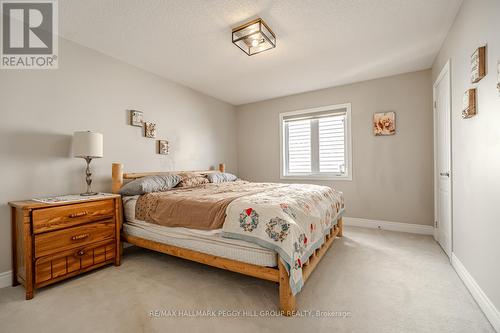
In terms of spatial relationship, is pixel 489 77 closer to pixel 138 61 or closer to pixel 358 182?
pixel 358 182

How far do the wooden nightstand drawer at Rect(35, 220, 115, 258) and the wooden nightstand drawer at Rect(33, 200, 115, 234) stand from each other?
54mm

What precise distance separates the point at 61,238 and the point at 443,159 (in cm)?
431

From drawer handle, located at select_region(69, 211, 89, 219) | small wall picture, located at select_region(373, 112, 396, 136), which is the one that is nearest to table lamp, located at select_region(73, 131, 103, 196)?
drawer handle, located at select_region(69, 211, 89, 219)

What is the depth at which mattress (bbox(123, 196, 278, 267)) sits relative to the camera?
1.79 metres

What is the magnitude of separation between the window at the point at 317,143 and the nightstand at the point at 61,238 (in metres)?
3.30

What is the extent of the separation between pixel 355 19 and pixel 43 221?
3.47 m

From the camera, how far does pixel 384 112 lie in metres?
3.75

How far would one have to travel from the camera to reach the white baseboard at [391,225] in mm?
3473

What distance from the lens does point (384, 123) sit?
3740mm

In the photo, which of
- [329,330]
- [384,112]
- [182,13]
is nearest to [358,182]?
[384,112]

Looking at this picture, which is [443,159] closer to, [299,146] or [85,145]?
[299,146]

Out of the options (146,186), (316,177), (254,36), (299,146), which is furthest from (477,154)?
(146,186)

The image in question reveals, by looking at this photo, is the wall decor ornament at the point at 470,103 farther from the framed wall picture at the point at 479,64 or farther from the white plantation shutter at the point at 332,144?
the white plantation shutter at the point at 332,144

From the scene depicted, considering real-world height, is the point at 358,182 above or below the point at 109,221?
above
